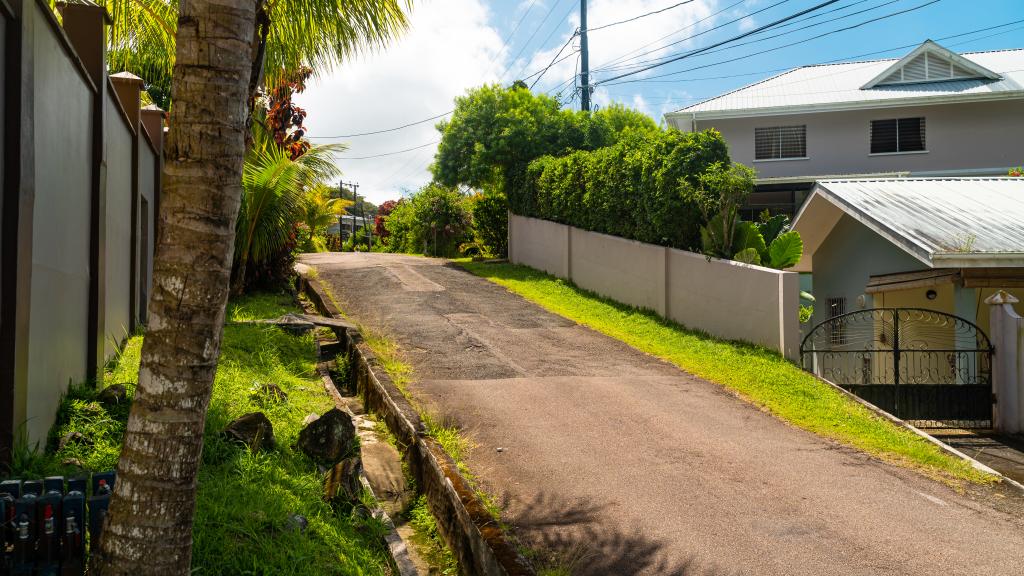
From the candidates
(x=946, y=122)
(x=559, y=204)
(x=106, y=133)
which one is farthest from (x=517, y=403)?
(x=946, y=122)

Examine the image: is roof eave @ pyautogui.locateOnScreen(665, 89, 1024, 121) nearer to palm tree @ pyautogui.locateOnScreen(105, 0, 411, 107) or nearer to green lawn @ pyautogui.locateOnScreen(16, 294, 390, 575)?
palm tree @ pyautogui.locateOnScreen(105, 0, 411, 107)

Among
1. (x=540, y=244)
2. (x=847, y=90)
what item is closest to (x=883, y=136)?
(x=847, y=90)

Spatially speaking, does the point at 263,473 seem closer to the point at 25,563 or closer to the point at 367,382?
the point at 25,563

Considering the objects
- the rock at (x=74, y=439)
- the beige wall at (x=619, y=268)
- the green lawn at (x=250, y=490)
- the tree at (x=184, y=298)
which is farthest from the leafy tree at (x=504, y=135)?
the tree at (x=184, y=298)

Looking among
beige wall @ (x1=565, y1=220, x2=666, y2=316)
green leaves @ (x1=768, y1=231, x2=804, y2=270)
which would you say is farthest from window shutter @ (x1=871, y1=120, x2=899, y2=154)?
green leaves @ (x1=768, y1=231, x2=804, y2=270)

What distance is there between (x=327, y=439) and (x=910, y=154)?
71.3 ft

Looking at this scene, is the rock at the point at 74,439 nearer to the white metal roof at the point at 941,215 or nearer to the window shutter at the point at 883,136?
the white metal roof at the point at 941,215

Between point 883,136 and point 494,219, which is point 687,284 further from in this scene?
point 883,136

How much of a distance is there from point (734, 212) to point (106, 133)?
9.38 m

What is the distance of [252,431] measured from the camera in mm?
6469

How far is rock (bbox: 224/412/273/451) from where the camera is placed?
6.38 metres

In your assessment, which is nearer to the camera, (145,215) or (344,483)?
(344,483)

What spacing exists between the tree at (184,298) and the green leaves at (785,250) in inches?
A: 453

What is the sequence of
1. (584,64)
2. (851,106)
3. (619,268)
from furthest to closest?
(584,64) → (851,106) → (619,268)
